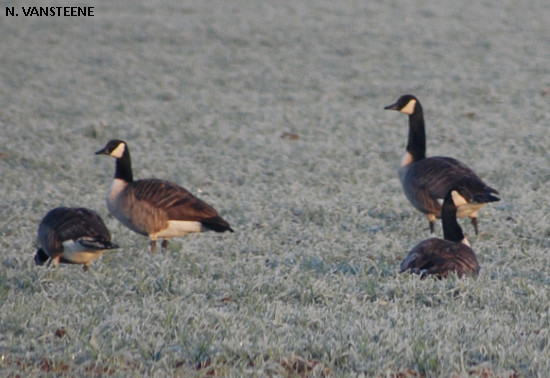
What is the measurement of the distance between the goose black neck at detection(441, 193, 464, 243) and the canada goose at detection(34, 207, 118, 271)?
3.14m

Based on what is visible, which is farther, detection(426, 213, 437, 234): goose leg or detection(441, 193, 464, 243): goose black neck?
detection(426, 213, 437, 234): goose leg

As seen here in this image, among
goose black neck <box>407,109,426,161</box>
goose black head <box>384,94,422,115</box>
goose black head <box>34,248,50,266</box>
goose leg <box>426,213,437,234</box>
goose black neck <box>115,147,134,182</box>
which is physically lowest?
goose black head <box>34,248,50,266</box>

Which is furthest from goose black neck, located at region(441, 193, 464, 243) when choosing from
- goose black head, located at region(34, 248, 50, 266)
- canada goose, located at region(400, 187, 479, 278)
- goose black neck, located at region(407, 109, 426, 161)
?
goose black head, located at region(34, 248, 50, 266)

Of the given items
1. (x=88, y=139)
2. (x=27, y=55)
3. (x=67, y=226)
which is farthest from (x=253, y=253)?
(x=27, y=55)

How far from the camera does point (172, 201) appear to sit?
8820mm

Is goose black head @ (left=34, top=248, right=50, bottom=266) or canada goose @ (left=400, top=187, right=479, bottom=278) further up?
canada goose @ (left=400, top=187, right=479, bottom=278)

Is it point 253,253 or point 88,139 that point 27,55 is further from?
point 253,253

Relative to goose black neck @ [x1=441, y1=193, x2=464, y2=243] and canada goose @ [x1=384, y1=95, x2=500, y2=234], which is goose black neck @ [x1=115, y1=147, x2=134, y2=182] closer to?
canada goose @ [x1=384, y1=95, x2=500, y2=234]

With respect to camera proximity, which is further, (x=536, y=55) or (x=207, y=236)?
(x=536, y=55)

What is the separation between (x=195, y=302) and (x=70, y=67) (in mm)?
16731

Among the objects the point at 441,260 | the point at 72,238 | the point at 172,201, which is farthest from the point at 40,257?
the point at 441,260

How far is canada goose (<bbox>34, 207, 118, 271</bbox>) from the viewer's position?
25.5ft

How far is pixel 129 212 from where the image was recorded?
8.80 meters

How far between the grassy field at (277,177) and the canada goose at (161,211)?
268 mm
